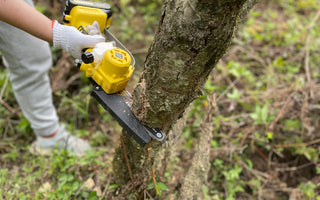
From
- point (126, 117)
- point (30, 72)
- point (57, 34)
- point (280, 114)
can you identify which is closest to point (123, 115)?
point (126, 117)

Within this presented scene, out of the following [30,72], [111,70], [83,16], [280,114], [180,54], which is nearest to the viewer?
[180,54]

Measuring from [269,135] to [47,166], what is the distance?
5.94 ft

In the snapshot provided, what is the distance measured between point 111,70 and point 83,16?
53cm

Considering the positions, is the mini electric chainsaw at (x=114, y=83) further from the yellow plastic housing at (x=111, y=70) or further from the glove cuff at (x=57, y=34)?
the glove cuff at (x=57, y=34)

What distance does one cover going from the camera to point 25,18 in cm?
119

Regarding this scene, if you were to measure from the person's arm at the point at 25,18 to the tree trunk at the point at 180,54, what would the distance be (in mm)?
616

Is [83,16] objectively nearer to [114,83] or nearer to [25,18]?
[25,18]

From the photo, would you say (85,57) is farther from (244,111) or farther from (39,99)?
(244,111)

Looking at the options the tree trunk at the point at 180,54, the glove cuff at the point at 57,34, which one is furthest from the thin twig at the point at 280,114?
the glove cuff at the point at 57,34

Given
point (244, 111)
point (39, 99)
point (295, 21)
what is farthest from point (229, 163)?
point (295, 21)

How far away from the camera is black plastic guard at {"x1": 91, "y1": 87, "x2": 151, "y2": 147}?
113 centimetres

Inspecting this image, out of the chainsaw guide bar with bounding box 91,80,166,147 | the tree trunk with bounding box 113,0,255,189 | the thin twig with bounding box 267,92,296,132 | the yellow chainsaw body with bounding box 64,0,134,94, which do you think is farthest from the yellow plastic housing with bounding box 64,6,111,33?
the thin twig with bounding box 267,92,296,132

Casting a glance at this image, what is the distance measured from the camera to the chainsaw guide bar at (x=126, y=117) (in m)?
1.14

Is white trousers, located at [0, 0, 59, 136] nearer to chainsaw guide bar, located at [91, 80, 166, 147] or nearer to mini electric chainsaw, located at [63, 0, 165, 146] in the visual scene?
mini electric chainsaw, located at [63, 0, 165, 146]
